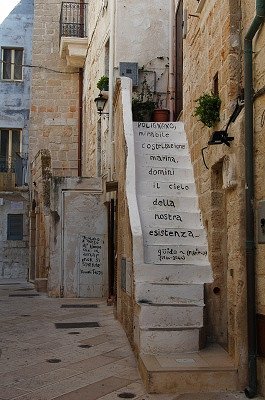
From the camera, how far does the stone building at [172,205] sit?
5082 millimetres

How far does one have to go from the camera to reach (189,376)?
4914mm

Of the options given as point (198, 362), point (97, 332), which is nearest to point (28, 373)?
point (198, 362)

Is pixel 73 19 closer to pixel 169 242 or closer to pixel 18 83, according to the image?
pixel 18 83

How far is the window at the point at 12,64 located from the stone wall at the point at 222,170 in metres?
14.0

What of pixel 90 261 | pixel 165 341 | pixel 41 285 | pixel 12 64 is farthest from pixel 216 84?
pixel 12 64

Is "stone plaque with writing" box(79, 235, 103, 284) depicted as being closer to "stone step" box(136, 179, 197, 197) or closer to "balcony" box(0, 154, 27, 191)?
"stone step" box(136, 179, 197, 197)

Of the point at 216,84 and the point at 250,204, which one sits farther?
the point at 216,84

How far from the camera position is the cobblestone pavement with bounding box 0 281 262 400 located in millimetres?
4910

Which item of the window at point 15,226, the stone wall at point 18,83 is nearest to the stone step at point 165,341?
the window at point 15,226

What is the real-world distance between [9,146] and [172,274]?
15751 millimetres

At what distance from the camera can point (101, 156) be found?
14070 millimetres

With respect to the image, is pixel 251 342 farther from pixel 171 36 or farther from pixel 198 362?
pixel 171 36

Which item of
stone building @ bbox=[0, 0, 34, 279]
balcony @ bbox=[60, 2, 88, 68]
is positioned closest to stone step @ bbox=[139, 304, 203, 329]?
balcony @ bbox=[60, 2, 88, 68]

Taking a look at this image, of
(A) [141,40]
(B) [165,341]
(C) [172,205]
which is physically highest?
(A) [141,40]
